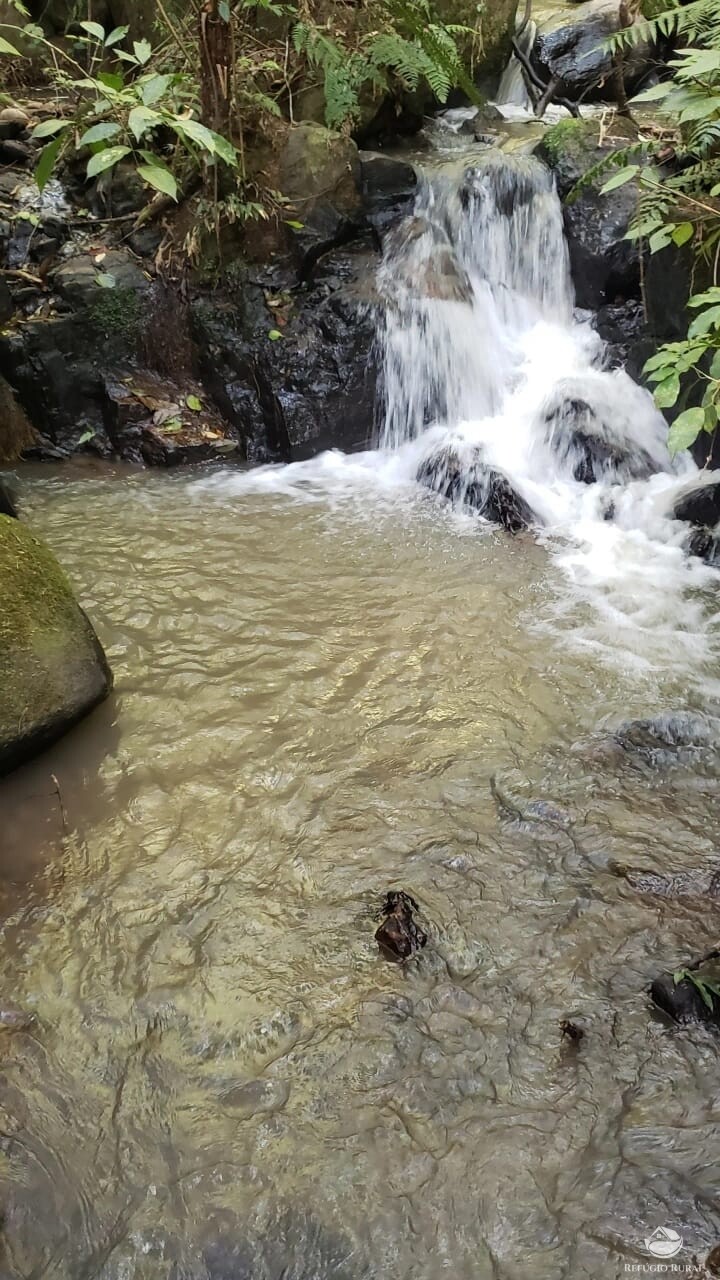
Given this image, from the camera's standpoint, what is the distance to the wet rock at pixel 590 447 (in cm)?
646

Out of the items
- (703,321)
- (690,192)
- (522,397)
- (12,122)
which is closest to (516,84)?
(522,397)

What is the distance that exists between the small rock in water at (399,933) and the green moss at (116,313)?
5.85m

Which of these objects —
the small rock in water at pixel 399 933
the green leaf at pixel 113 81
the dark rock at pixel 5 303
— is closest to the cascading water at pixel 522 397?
the small rock in water at pixel 399 933

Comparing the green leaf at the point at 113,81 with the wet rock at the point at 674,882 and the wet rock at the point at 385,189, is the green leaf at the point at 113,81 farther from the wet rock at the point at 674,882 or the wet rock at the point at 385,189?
the wet rock at the point at 385,189

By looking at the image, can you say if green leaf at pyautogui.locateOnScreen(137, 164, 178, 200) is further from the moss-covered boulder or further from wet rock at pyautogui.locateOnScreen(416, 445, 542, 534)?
wet rock at pyautogui.locateOnScreen(416, 445, 542, 534)

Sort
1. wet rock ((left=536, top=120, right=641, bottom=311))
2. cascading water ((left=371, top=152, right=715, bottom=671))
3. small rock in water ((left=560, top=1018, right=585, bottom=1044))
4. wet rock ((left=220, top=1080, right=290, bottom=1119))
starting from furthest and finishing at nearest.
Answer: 1. wet rock ((left=536, top=120, right=641, bottom=311))
2. cascading water ((left=371, top=152, right=715, bottom=671))
3. small rock in water ((left=560, top=1018, right=585, bottom=1044))
4. wet rock ((left=220, top=1080, right=290, bottom=1119))

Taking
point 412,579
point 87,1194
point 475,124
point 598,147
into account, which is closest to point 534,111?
point 475,124

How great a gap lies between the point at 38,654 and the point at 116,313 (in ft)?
14.6

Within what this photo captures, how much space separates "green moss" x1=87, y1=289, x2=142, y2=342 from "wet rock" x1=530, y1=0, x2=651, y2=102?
6.24 metres

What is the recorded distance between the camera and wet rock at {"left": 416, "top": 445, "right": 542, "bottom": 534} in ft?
19.4

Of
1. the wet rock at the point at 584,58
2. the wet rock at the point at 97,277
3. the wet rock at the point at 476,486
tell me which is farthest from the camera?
A: the wet rock at the point at 584,58

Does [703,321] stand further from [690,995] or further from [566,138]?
[566,138]

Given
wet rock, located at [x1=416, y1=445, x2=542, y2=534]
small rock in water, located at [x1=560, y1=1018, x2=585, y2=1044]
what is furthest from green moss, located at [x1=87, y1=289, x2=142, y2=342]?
small rock in water, located at [x1=560, y1=1018, x2=585, y2=1044]

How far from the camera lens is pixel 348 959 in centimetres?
281
